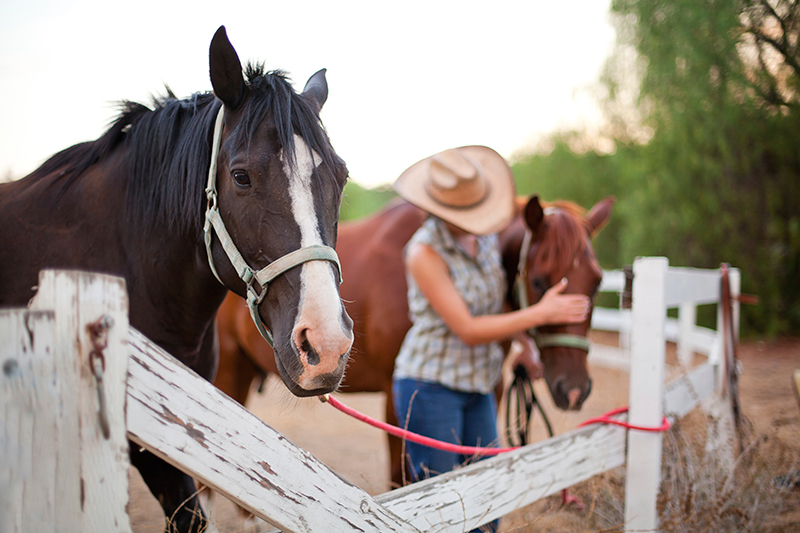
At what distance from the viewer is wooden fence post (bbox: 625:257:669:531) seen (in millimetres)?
2027

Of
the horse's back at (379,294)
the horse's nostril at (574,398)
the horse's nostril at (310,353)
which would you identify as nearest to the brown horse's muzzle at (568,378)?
the horse's nostril at (574,398)

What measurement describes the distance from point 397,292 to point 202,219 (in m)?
1.95

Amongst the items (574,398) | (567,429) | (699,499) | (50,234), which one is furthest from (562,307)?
(567,429)

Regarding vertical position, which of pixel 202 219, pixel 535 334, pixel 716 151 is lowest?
pixel 535 334

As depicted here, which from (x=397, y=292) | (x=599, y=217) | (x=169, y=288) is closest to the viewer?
(x=169, y=288)

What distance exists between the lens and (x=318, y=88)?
1.76 metres

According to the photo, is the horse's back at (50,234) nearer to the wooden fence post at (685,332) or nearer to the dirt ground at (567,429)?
the dirt ground at (567,429)

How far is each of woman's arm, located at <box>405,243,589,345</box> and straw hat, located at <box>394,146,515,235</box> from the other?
24 centimetres

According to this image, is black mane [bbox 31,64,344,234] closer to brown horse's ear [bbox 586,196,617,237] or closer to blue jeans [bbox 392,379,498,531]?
blue jeans [bbox 392,379,498,531]

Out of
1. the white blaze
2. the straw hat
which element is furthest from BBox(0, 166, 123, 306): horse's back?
the straw hat

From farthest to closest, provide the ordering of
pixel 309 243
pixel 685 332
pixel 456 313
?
pixel 685 332 → pixel 456 313 → pixel 309 243

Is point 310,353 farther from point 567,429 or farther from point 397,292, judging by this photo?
point 567,429

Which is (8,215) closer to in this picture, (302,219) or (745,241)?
(302,219)

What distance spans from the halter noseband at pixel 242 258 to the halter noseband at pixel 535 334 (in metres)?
1.53
